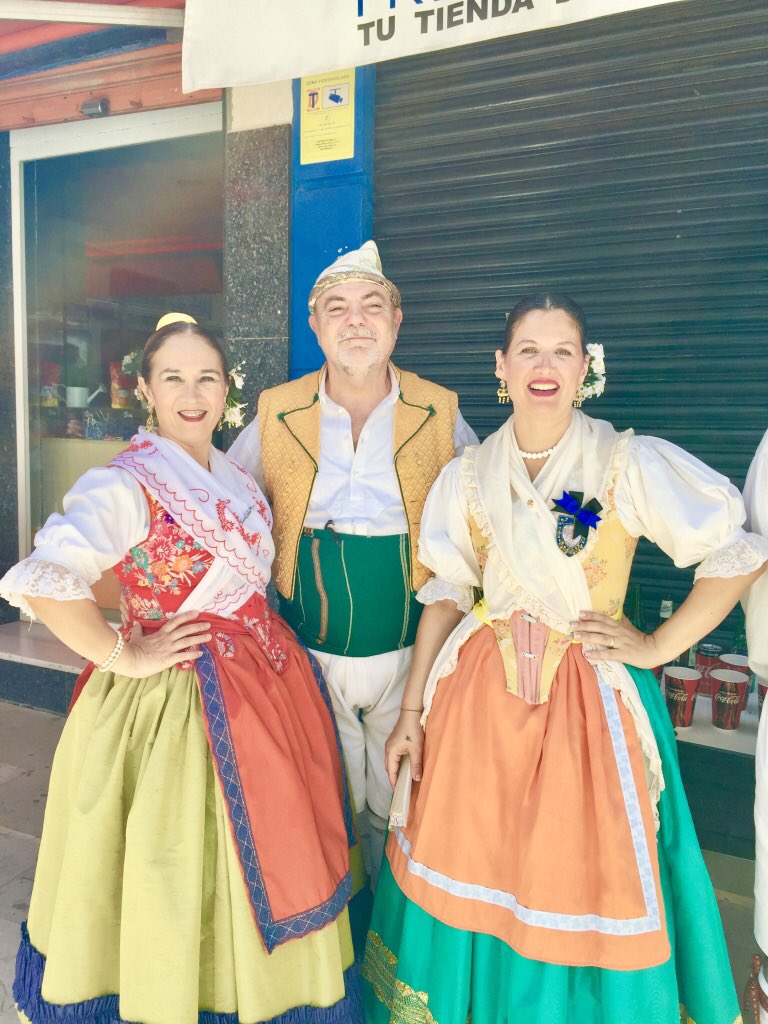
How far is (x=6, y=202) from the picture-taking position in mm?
4238

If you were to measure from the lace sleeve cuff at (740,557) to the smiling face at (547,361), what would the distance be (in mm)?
→ 486

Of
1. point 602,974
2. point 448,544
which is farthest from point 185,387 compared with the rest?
point 602,974

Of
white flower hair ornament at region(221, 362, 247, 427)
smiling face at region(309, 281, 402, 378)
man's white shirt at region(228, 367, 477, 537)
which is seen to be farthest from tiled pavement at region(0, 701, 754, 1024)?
smiling face at region(309, 281, 402, 378)

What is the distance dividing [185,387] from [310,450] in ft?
1.36

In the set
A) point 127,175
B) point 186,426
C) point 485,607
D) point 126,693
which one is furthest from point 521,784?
point 127,175

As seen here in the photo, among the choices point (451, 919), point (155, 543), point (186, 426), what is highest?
point (186, 426)

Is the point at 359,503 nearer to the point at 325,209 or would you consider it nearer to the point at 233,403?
the point at 233,403

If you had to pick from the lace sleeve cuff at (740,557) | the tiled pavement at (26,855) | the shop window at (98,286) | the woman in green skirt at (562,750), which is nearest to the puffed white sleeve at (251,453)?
the woman in green skirt at (562,750)

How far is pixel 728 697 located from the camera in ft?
7.64

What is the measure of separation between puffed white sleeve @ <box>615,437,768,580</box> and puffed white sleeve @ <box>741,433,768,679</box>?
75 mm

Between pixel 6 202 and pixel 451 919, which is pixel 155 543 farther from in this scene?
pixel 6 202

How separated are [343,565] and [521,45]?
2.19 meters

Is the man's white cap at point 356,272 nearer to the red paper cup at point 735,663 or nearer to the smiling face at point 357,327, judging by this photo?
the smiling face at point 357,327

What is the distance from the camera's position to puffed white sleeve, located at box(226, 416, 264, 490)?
2354 mm
